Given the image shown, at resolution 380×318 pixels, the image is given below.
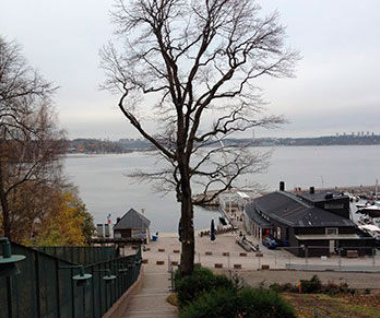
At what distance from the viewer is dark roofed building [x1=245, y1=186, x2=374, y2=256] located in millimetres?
29719

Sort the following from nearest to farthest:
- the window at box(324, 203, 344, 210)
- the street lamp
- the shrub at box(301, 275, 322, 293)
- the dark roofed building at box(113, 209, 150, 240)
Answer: the street lamp → the shrub at box(301, 275, 322, 293) → the window at box(324, 203, 344, 210) → the dark roofed building at box(113, 209, 150, 240)

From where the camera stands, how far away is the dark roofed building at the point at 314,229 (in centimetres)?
2972

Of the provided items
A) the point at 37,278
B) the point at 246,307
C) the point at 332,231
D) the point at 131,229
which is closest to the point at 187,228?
the point at 246,307

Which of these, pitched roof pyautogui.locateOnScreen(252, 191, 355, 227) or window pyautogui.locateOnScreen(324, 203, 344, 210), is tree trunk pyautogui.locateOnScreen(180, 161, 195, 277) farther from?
window pyautogui.locateOnScreen(324, 203, 344, 210)

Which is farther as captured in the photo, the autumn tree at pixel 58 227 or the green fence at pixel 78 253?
the autumn tree at pixel 58 227

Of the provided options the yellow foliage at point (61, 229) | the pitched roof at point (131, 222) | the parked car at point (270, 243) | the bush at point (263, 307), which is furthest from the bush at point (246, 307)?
the pitched roof at point (131, 222)

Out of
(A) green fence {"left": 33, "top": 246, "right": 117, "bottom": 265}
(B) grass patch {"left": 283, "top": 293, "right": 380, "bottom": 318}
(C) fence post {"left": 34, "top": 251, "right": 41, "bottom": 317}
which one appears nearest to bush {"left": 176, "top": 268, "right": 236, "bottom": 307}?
(B) grass patch {"left": 283, "top": 293, "right": 380, "bottom": 318}

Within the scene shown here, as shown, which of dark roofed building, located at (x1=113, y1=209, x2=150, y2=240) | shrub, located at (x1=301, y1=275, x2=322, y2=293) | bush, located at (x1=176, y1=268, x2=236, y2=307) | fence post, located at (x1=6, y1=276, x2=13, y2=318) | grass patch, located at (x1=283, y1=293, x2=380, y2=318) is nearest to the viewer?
fence post, located at (x1=6, y1=276, x2=13, y2=318)

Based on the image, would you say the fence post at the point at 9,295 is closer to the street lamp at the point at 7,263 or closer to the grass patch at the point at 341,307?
the street lamp at the point at 7,263

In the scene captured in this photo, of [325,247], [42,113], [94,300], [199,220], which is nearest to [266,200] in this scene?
[325,247]

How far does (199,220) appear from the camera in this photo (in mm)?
65188

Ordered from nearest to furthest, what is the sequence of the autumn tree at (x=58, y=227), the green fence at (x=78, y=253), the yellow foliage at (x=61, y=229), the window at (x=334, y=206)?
1. the green fence at (x=78, y=253)
2. the autumn tree at (x=58, y=227)
3. the yellow foliage at (x=61, y=229)
4. the window at (x=334, y=206)

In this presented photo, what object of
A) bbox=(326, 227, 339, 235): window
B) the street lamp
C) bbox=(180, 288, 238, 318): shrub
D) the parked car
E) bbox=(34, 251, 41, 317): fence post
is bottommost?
the parked car

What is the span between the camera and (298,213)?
32.9 m
